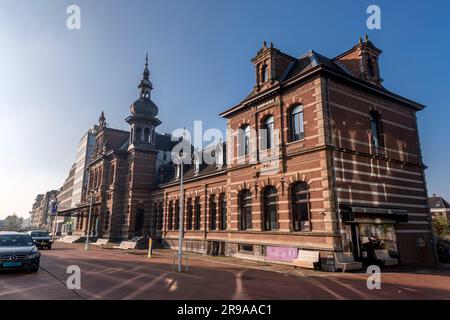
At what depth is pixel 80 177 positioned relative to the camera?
80.3 metres

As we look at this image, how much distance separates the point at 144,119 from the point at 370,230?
31.7m

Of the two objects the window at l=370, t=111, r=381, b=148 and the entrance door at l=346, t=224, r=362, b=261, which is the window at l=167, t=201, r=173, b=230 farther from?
the window at l=370, t=111, r=381, b=148

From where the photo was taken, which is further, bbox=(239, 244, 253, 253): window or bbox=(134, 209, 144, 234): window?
bbox=(134, 209, 144, 234): window

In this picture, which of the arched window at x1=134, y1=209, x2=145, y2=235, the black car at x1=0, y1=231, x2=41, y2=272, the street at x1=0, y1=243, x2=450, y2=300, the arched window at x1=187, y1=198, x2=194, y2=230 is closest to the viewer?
the street at x1=0, y1=243, x2=450, y2=300

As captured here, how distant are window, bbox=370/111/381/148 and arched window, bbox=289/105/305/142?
5005 millimetres

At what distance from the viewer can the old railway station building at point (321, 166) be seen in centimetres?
1708

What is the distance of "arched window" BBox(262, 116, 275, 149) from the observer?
20.9 meters

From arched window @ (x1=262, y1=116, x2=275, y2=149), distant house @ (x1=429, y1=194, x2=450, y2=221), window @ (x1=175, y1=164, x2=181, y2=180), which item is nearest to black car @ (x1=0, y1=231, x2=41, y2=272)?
arched window @ (x1=262, y1=116, x2=275, y2=149)

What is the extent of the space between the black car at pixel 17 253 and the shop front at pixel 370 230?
15.5 meters

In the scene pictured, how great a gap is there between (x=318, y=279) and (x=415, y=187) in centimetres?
1293

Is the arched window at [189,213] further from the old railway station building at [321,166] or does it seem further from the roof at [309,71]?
the roof at [309,71]

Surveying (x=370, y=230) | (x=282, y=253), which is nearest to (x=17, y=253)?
(x=282, y=253)

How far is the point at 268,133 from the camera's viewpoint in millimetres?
21484
